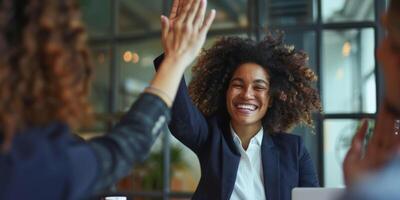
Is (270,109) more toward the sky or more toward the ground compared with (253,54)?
more toward the ground

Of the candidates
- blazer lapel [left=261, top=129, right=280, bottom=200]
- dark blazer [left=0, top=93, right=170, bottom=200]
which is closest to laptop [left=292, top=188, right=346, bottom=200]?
blazer lapel [left=261, top=129, right=280, bottom=200]

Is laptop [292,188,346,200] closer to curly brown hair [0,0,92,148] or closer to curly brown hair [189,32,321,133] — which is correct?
curly brown hair [189,32,321,133]

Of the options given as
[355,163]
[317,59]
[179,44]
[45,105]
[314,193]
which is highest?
[317,59]

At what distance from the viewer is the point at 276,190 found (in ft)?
7.38

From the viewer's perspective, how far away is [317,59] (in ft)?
15.2

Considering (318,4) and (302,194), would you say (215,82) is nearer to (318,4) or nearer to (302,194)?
(302,194)

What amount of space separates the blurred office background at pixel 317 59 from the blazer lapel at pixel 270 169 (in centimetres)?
177

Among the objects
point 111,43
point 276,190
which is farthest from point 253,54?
point 111,43

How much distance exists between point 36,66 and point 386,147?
1.94 ft

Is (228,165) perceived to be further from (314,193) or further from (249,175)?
(314,193)

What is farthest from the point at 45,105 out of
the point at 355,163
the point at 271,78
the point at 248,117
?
the point at 271,78

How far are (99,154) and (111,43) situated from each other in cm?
464

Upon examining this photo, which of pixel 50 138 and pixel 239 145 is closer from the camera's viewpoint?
pixel 50 138

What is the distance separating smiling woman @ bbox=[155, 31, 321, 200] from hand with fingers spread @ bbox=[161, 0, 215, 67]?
20.4 inches
